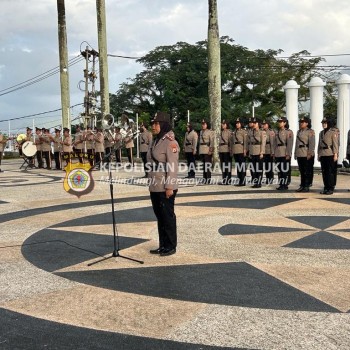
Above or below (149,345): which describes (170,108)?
above

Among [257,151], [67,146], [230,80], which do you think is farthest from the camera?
[230,80]

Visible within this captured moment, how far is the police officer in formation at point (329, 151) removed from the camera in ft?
36.9

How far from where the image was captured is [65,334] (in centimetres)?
357

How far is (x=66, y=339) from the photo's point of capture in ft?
11.4

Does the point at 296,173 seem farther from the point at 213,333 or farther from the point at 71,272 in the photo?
the point at 213,333

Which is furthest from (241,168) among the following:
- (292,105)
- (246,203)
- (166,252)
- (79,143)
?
(79,143)

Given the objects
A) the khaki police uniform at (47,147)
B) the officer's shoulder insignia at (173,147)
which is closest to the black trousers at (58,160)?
the khaki police uniform at (47,147)

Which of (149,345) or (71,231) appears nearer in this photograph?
(149,345)

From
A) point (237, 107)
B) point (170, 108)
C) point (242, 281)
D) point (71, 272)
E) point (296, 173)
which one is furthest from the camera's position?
point (170, 108)

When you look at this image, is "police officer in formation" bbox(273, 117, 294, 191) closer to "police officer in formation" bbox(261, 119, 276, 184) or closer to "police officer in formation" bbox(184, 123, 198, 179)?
"police officer in formation" bbox(261, 119, 276, 184)

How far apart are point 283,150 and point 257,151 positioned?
76cm

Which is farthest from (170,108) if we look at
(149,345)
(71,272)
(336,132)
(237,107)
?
(149,345)

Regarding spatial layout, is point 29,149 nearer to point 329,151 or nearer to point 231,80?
point 231,80

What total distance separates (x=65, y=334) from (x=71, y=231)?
4003mm
